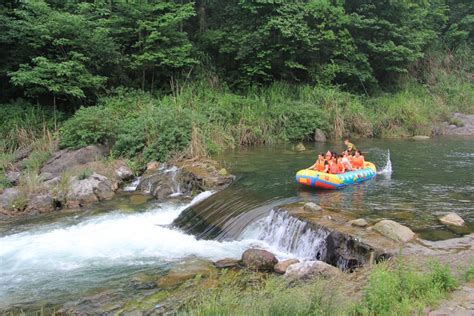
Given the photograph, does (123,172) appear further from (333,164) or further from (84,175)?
(333,164)

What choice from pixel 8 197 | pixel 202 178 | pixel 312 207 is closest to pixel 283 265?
pixel 312 207

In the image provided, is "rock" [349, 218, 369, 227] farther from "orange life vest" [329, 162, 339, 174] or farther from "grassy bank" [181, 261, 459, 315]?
"orange life vest" [329, 162, 339, 174]

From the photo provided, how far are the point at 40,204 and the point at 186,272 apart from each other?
230 inches

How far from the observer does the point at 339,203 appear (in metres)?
10.0

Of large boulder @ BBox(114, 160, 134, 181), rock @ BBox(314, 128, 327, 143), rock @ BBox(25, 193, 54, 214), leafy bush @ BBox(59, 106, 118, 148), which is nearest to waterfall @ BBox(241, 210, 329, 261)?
rock @ BBox(25, 193, 54, 214)

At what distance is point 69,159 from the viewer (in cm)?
1395

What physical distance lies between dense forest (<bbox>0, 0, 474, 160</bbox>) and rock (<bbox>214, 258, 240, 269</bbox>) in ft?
23.3

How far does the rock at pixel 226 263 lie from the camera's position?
25.3ft

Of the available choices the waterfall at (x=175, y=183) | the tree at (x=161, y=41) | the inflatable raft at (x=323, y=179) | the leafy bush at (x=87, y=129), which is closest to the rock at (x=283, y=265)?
the inflatable raft at (x=323, y=179)

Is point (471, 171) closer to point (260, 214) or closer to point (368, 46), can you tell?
point (260, 214)

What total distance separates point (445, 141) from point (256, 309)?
715 inches

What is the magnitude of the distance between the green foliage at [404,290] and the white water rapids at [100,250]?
Result: 3.14 m

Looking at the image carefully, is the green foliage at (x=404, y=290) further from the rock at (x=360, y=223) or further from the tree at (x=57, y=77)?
the tree at (x=57, y=77)

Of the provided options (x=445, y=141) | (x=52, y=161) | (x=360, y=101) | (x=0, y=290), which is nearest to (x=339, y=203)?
(x=0, y=290)
